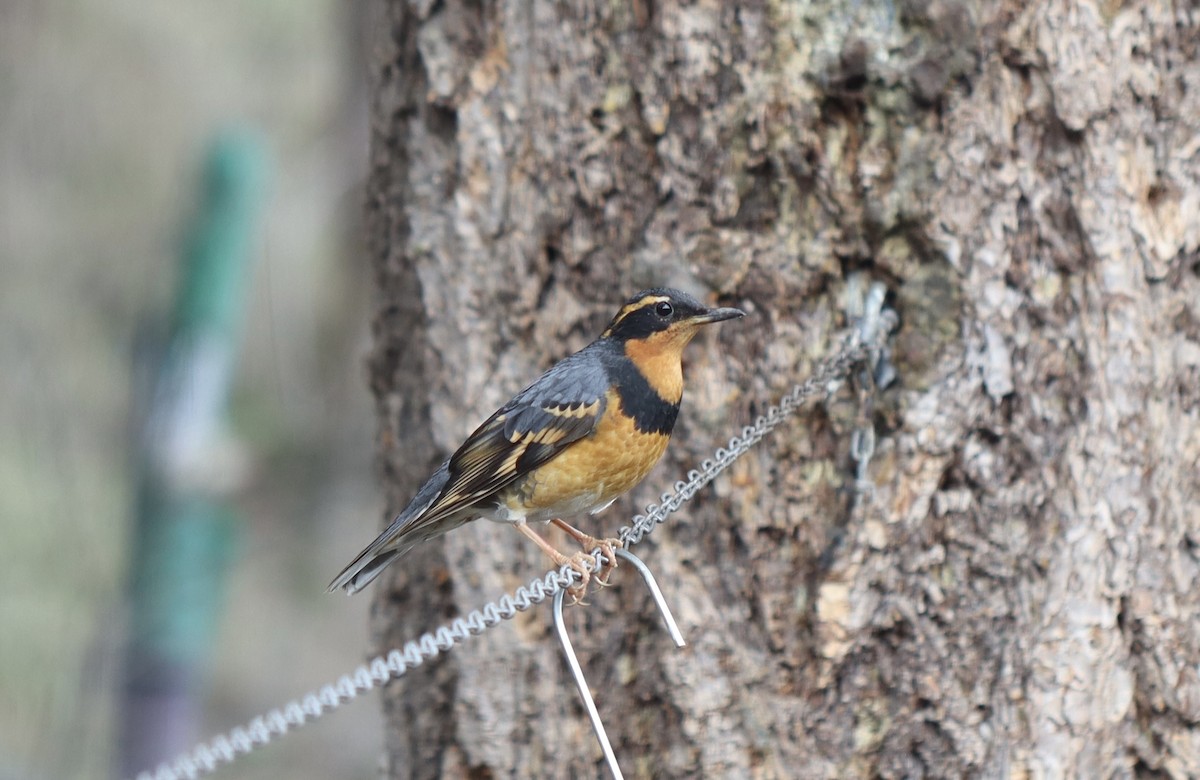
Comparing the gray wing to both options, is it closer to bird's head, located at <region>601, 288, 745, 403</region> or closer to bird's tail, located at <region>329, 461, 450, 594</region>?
bird's tail, located at <region>329, 461, 450, 594</region>

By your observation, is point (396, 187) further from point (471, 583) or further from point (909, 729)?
point (909, 729)

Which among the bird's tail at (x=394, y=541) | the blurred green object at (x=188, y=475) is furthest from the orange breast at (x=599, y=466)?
the blurred green object at (x=188, y=475)

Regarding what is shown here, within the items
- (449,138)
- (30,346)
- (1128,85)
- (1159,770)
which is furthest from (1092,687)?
(30,346)

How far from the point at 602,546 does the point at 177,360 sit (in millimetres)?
6317

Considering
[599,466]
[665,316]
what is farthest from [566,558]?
[665,316]

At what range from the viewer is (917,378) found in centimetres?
346

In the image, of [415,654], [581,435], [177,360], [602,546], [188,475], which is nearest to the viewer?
[415,654]

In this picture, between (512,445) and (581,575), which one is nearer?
(581,575)

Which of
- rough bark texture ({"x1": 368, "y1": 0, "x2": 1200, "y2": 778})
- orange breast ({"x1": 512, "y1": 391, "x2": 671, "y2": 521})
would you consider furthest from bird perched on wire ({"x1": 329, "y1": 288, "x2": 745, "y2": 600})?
rough bark texture ({"x1": 368, "y1": 0, "x2": 1200, "y2": 778})

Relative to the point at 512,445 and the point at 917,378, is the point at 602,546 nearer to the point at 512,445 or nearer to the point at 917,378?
the point at 512,445

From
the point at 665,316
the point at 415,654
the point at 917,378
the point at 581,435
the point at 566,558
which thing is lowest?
the point at 566,558

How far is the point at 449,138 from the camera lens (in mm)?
4145

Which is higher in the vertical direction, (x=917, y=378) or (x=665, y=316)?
(x=665, y=316)

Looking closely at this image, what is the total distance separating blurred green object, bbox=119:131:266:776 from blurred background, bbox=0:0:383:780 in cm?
3
